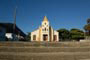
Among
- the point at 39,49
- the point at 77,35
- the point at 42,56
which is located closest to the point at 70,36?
the point at 77,35

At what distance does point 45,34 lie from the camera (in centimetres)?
3778

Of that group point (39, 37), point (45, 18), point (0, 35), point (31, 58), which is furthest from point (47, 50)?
point (45, 18)

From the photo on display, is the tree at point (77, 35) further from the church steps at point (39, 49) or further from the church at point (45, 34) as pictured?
the church steps at point (39, 49)

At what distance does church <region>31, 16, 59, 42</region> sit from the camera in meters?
37.4

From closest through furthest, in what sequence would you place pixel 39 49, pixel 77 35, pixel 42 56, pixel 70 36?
1. pixel 42 56
2. pixel 39 49
3. pixel 77 35
4. pixel 70 36

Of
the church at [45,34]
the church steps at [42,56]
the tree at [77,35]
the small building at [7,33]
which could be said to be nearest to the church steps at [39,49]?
the church steps at [42,56]

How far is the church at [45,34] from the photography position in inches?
1473

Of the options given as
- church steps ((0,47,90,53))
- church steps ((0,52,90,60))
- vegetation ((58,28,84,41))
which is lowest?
church steps ((0,52,90,60))

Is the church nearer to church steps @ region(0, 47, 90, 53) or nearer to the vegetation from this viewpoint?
the vegetation

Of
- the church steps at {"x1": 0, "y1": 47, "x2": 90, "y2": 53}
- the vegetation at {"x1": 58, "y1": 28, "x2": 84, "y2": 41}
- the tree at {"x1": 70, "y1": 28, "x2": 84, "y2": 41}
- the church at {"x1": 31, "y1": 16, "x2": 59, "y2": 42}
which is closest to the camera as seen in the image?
the church steps at {"x1": 0, "y1": 47, "x2": 90, "y2": 53}

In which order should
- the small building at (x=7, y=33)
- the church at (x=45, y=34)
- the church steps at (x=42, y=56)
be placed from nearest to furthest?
1. the church steps at (x=42, y=56)
2. the small building at (x=7, y=33)
3. the church at (x=45, y=34)

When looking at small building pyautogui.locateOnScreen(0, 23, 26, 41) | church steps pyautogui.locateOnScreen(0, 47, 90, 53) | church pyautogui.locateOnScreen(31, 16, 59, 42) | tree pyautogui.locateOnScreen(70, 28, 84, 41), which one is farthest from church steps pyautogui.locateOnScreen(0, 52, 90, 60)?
tree pyautogui.locateOnScreen(70, 28, 84, 41)

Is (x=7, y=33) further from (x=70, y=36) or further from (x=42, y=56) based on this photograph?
(x=42, y=56)

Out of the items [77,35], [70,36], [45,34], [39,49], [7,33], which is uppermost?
[7,33]
